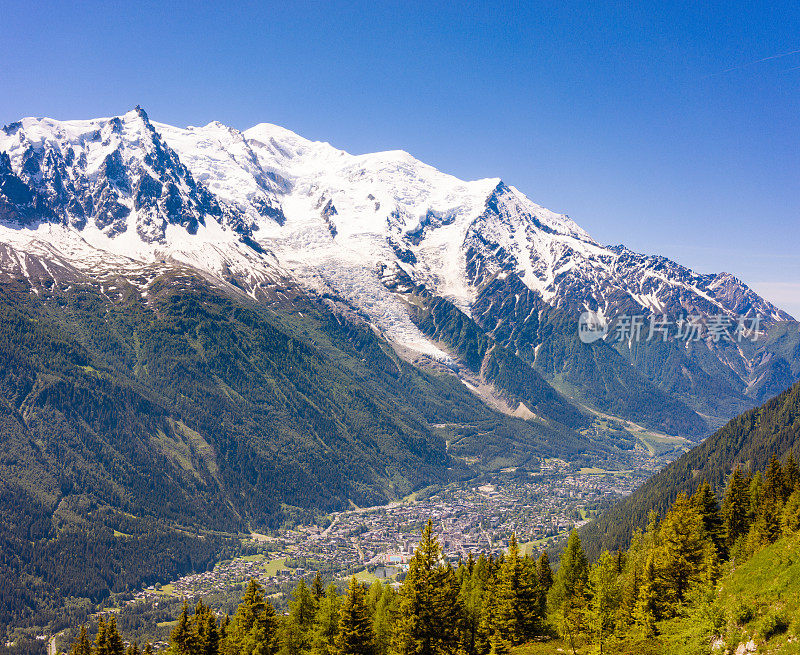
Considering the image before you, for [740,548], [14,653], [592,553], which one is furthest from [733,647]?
[14,653]

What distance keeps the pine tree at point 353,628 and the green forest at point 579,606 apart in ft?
0.32

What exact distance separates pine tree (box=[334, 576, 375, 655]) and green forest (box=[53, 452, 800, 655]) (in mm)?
97

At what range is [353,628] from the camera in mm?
54688

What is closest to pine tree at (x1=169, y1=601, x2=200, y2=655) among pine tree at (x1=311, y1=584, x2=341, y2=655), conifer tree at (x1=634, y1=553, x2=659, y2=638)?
pine tree at (x1=311, y1=584, x2=341, y2=655)

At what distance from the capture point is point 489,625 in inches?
2527

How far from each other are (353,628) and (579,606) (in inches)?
1208

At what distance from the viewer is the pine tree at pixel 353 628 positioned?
5439 centimetres

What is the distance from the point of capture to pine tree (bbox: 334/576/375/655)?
54391 mm

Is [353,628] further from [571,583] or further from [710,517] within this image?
[710,517]

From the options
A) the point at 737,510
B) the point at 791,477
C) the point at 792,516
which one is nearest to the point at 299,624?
the point at 792,516

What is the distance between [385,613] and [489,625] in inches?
603

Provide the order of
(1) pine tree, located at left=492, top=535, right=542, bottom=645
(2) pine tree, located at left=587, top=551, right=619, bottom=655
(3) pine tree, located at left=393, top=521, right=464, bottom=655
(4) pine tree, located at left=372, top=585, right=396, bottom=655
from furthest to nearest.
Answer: (4) pine tree, located at left=372, top=585, right=396, bottom=655 < (1) pine tree, located at left=492, top=535, right=542, bottom=645 < (2) pine tree, located at left=587, top=551, right=619, bottom=655 < (3) pine tree, located at left=393, top=521, right=464, bottom=655

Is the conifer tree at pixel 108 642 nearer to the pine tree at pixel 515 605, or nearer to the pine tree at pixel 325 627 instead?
the pine tree at pixel 325 627

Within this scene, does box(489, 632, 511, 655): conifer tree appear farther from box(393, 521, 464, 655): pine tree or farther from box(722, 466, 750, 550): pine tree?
box(722, 466, 750, 550): pine tree
